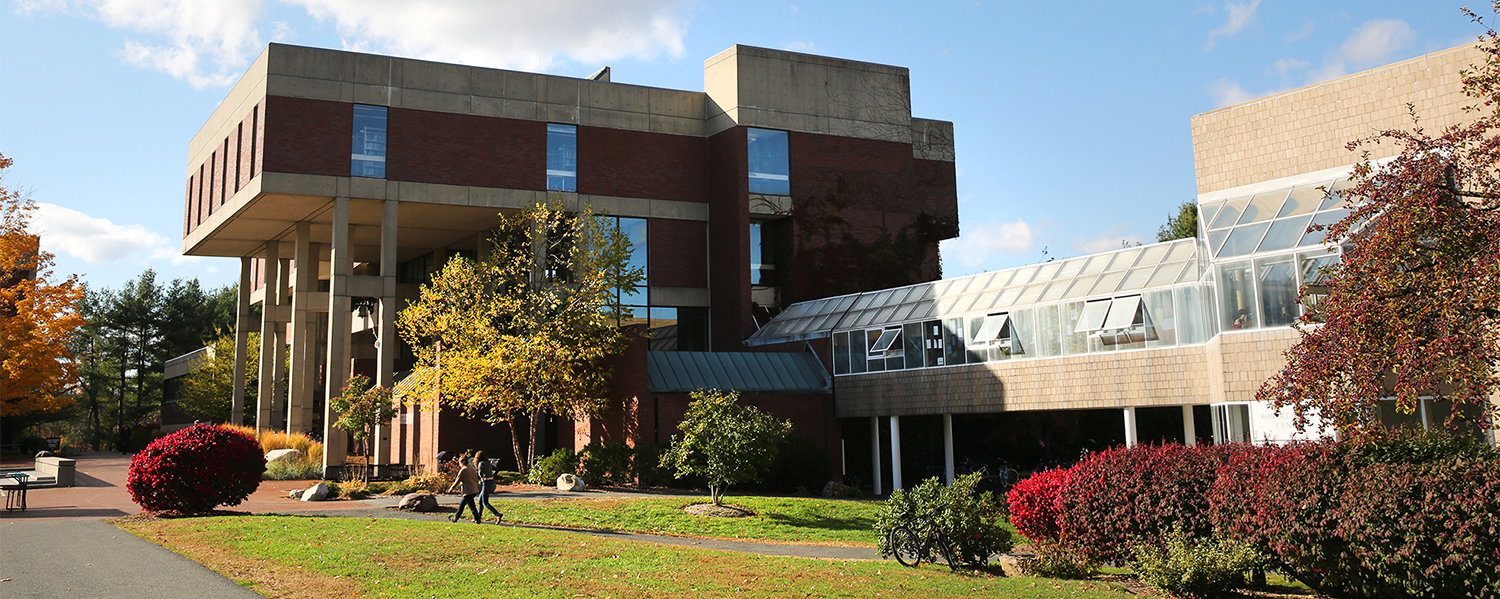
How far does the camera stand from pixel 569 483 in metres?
27.0

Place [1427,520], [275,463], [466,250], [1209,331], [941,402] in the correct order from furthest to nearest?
[466,250] → [275,463] → [941,402] → [1209,331] → [1427,520]

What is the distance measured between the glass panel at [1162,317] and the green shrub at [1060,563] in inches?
449

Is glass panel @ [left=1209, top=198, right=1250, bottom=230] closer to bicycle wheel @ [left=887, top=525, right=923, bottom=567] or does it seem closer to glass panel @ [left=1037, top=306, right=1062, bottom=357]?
glass panel @ [left=1037, top=306, right=1062, bottom=357]

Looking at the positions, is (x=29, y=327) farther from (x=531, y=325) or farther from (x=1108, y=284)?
(x=1108, y=284)

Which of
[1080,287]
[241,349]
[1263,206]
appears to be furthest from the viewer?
[241,349]

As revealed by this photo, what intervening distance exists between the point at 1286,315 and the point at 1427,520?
31.9 feet

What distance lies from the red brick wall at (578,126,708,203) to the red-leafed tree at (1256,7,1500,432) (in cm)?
2951

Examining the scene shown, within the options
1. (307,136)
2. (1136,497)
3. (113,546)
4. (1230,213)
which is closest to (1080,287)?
(1230,213)

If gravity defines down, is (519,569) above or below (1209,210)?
below

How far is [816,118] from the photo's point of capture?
40.2 meters

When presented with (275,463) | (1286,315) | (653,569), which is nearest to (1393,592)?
(653,569)

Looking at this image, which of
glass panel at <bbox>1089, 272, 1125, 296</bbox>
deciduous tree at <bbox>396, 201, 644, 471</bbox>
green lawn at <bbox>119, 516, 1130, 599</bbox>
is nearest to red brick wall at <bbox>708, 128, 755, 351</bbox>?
deciduous tree at <bbox>396, 201, 644, 471</bbox>

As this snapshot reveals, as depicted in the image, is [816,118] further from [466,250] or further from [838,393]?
[466,250]

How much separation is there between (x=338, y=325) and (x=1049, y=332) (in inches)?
927
